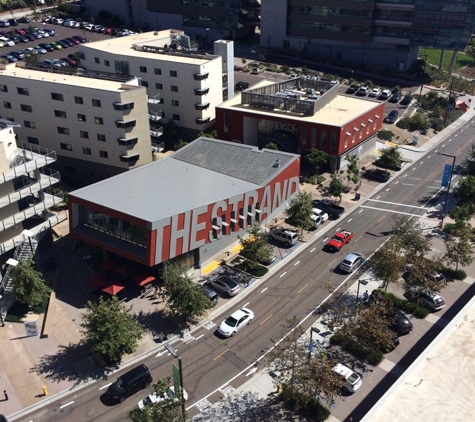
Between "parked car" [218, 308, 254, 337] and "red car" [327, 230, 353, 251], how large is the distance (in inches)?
664

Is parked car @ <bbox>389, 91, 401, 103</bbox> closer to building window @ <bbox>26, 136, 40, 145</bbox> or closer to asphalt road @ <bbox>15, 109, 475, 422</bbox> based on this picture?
asphalt road @ <bbox>15, 109, 475, 422</bbox>

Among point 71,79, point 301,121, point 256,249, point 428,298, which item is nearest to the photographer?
point 428,298

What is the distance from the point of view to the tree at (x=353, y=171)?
7966cm

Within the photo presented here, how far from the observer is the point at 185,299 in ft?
169

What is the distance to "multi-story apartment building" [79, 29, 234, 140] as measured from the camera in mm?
89562

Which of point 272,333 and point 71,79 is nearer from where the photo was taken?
point 272,333

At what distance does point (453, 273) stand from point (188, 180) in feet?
Answer: 107

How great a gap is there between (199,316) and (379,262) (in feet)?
63.8

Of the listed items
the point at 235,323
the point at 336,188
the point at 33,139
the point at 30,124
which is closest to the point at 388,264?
the point at 235,323

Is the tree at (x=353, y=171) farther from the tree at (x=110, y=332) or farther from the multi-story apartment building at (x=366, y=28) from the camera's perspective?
the multi-story apartment building at (x=366, y=28)

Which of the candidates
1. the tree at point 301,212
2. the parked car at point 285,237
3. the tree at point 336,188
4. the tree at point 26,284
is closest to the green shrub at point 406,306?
the parked car at point 285,237

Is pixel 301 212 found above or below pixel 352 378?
above

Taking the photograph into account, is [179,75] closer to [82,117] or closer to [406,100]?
[82,117]

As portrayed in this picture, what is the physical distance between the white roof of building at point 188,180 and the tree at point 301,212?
4.62m
